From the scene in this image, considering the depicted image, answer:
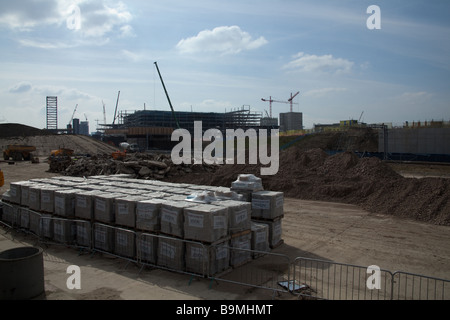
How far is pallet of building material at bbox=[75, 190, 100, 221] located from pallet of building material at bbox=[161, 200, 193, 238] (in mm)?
2977

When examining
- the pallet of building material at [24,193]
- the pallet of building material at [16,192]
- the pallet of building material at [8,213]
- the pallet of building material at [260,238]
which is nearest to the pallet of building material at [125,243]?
the pallet of building material at [260,238]

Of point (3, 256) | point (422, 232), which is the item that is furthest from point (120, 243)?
point (422, 232)

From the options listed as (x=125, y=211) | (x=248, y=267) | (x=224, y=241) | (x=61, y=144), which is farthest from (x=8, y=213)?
(x=61, y=144)

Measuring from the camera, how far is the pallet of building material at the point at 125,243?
975cm

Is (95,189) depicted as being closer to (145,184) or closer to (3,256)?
(145,184)

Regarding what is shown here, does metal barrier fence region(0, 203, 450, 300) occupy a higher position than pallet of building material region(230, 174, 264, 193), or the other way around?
pallet of building material region(230, 174, 264, 193)

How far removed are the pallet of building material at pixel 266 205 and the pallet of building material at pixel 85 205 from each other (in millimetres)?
5186

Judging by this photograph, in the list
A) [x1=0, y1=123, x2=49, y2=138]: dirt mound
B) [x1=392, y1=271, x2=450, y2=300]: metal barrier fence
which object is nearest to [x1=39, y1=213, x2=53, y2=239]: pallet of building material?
[x1=392, y1=271, x2=450, y2=300]: metal barrier fence

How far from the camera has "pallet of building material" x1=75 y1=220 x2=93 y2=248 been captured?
35.2ft

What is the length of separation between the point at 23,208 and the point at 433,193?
17.4m

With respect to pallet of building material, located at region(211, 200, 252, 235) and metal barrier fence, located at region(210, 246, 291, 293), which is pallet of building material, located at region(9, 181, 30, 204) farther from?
metal barrier fence, located at region(210, 246, 291, 293)

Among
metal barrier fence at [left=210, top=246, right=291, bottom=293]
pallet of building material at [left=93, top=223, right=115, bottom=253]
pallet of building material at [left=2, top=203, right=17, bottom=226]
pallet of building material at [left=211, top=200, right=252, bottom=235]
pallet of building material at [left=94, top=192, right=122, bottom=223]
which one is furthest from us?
pallet of building material at [left=2, top=203, right=17, bottom=226]

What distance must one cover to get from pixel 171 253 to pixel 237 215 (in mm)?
1983

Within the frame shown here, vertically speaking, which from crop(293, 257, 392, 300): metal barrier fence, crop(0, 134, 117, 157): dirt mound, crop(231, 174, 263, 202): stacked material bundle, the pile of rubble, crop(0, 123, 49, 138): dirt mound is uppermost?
crop(0, 123, 49, 138): dirt mound
